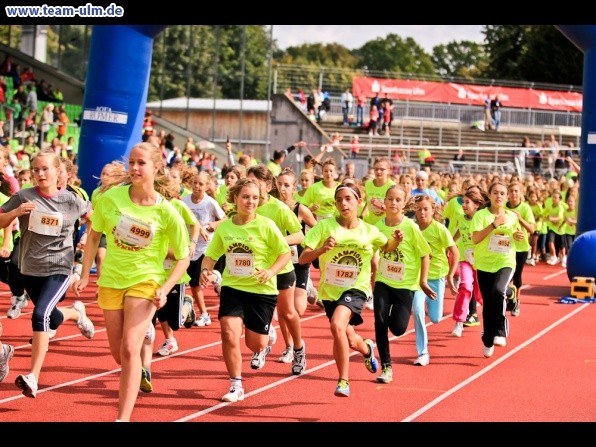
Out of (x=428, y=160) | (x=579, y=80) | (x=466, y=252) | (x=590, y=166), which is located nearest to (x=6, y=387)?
(x=466, y=252)

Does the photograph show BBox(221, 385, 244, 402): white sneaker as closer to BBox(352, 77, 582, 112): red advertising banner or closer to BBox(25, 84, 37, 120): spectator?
BBox(25, 84, 37, 120): spectator

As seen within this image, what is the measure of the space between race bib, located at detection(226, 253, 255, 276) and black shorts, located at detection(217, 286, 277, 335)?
0.15 meters

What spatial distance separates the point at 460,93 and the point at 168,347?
36.9 m

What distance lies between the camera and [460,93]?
4681 centimetres

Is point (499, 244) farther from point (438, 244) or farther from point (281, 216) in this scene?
point (281, 216)

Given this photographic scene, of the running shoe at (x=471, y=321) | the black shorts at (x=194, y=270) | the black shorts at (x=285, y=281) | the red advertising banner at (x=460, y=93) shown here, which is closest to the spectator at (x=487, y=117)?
the red advertising banner at (x=460, y=93)

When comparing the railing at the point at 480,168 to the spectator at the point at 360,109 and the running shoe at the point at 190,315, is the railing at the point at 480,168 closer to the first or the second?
the spectator at the point at 360,109

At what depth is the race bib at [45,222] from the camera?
30.0 ft

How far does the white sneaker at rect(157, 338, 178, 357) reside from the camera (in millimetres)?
11320

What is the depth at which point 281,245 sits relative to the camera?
30.0ft

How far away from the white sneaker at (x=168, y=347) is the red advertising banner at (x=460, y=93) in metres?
33.8

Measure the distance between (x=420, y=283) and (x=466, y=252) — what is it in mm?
3782

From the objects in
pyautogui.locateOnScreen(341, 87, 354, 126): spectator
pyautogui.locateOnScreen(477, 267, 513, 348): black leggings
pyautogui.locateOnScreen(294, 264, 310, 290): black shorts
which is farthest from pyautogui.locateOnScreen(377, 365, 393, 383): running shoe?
pyautogui.locateOnScreen(341, 87, 354, 126): spectator

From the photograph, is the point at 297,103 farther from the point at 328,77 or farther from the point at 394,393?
the point at 394,393
